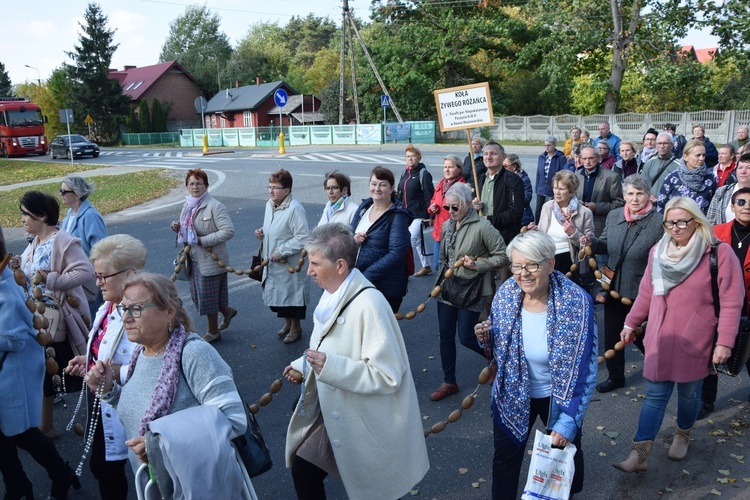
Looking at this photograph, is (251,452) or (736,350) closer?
(251,452)

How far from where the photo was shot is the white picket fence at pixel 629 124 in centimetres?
3031

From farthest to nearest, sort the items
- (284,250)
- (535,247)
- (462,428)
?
(284,250)
(462,428)
(535,247)

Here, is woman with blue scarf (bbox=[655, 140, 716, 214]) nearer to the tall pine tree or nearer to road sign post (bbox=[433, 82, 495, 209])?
road sign post (bbox=[433, 82, 495, 209])

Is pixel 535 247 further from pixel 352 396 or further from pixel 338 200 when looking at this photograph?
pixel 338 200

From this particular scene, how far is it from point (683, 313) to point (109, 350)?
3440 millimetres

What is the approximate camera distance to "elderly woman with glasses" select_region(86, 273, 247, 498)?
7.50 feet

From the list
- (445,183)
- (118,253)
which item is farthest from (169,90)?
(118,253)

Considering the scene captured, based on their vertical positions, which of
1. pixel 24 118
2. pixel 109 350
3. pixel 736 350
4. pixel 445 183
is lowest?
pixel 736 350

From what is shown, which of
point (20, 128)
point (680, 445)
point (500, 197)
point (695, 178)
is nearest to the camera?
point (680, 445)

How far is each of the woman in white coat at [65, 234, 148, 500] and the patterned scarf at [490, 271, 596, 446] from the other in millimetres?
1978

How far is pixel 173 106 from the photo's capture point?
66.8 meters

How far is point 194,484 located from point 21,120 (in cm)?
4369

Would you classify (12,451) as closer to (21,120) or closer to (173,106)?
(21,120)

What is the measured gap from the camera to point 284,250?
244 inches
